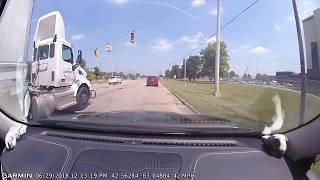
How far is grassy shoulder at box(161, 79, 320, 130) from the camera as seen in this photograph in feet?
11.1

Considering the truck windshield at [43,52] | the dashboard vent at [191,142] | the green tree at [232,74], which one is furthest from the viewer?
the truck windshield at [43,52]

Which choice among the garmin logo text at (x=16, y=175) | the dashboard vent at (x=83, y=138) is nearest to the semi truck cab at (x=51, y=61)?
the dashboard vent at (x=83, y=138)

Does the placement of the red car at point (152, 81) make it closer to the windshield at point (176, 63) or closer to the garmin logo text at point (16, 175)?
the windshield at point (176, 63)

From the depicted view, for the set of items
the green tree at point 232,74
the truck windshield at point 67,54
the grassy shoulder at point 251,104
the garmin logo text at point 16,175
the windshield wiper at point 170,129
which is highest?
the truck windshield at point 67,54

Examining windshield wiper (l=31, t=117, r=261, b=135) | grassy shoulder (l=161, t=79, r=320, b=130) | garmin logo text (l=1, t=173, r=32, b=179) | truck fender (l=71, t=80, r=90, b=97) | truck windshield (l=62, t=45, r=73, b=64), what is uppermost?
truck windshield (l=62, t=45, r=73, b=64)

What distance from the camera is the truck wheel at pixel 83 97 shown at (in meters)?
3.79

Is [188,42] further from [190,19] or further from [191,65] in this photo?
[191,65]

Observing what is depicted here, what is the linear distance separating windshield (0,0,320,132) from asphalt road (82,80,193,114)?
1 cm

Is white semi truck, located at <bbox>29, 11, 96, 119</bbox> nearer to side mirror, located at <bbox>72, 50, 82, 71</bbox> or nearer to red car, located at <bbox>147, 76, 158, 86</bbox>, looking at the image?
side mirror, located at <bbox>72, 50, 82, 71</bbox>

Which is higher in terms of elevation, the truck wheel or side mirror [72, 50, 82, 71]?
side mirror [72, 50, 82, 71]

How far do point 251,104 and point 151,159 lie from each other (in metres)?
0.89

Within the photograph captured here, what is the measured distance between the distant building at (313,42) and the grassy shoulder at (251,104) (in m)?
0.20

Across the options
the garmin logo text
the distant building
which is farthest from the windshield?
the garmin logo text

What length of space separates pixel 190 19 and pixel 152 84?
3.32ft
